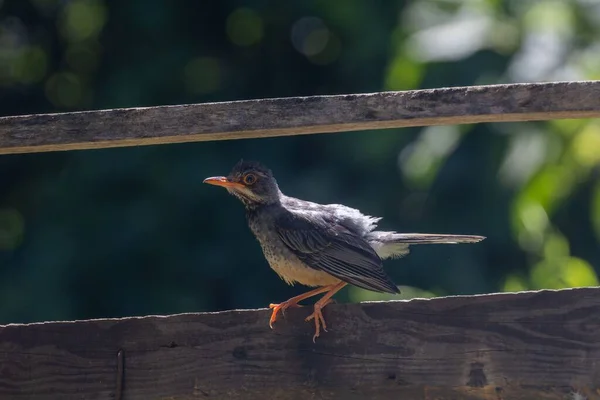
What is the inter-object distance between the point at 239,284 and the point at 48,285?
1463mm

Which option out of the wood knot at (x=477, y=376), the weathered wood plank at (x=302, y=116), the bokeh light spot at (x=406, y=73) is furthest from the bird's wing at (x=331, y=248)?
the bokeh light spot at (x=406, y=73)

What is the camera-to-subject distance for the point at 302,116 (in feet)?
12.8

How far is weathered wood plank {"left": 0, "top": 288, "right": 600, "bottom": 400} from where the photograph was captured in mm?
3875

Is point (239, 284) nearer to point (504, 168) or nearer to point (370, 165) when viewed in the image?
point (370, 165)

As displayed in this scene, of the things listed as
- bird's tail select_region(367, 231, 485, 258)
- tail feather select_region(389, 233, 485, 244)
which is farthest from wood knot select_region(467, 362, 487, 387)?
bird's tail select_region(367, 231, 485, 258)

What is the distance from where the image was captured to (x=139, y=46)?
10039 mm

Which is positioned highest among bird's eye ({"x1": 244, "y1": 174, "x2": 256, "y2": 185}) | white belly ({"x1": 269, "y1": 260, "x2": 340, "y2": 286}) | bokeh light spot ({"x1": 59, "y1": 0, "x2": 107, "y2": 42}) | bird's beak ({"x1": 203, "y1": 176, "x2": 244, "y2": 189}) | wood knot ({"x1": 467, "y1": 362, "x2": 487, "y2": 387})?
bokeh light spot ({"x1": 59, "y1": 0, "x2": 107, "y2": 42})

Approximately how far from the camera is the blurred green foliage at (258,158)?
25.6 feet

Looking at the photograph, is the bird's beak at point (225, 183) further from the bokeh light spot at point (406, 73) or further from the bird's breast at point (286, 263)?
the bokeh light spot at point (406, 73)

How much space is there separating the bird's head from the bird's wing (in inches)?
6.8

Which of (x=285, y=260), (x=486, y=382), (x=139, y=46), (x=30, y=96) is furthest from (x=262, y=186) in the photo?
(x=30, y=96)

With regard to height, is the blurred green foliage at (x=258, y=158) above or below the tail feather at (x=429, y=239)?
above

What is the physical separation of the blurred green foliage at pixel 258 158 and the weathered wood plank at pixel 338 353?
3032mm

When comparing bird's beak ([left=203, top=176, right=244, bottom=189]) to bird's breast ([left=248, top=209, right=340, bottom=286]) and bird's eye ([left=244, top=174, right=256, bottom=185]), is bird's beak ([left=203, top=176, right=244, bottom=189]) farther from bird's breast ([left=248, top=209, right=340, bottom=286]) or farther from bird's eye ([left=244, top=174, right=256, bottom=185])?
bird's breast ([left=248, top=209, right=340, bottom=286])
